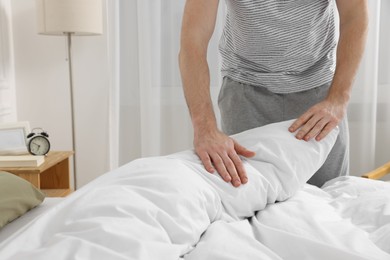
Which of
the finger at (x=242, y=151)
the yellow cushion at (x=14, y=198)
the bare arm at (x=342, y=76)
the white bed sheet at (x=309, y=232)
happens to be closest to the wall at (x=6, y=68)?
the yellow cushion at (x=14, y=198)

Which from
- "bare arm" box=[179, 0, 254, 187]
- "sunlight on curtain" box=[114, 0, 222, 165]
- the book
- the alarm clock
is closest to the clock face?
the alarm clock

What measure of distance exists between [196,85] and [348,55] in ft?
1.57

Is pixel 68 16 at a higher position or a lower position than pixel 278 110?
higher

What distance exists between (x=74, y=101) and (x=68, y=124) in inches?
7.4

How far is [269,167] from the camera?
1.09m

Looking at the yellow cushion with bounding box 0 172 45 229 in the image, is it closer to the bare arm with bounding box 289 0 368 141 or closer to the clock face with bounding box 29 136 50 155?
the bare arm with bounding box 289 0 368 141

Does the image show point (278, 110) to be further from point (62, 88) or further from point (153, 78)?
point (62, 88)

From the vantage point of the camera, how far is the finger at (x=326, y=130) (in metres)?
1.21

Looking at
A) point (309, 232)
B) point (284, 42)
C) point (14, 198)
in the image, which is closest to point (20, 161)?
point (14, 198)

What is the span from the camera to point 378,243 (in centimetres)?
88

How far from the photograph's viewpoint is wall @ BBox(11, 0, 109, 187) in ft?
10.3

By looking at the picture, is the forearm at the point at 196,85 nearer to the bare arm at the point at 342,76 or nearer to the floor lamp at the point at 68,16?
the bare arm at the point at 342,76

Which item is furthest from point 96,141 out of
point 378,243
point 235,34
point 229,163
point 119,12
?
point 378,243

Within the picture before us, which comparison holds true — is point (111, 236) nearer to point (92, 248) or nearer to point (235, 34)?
point (92, 248)
